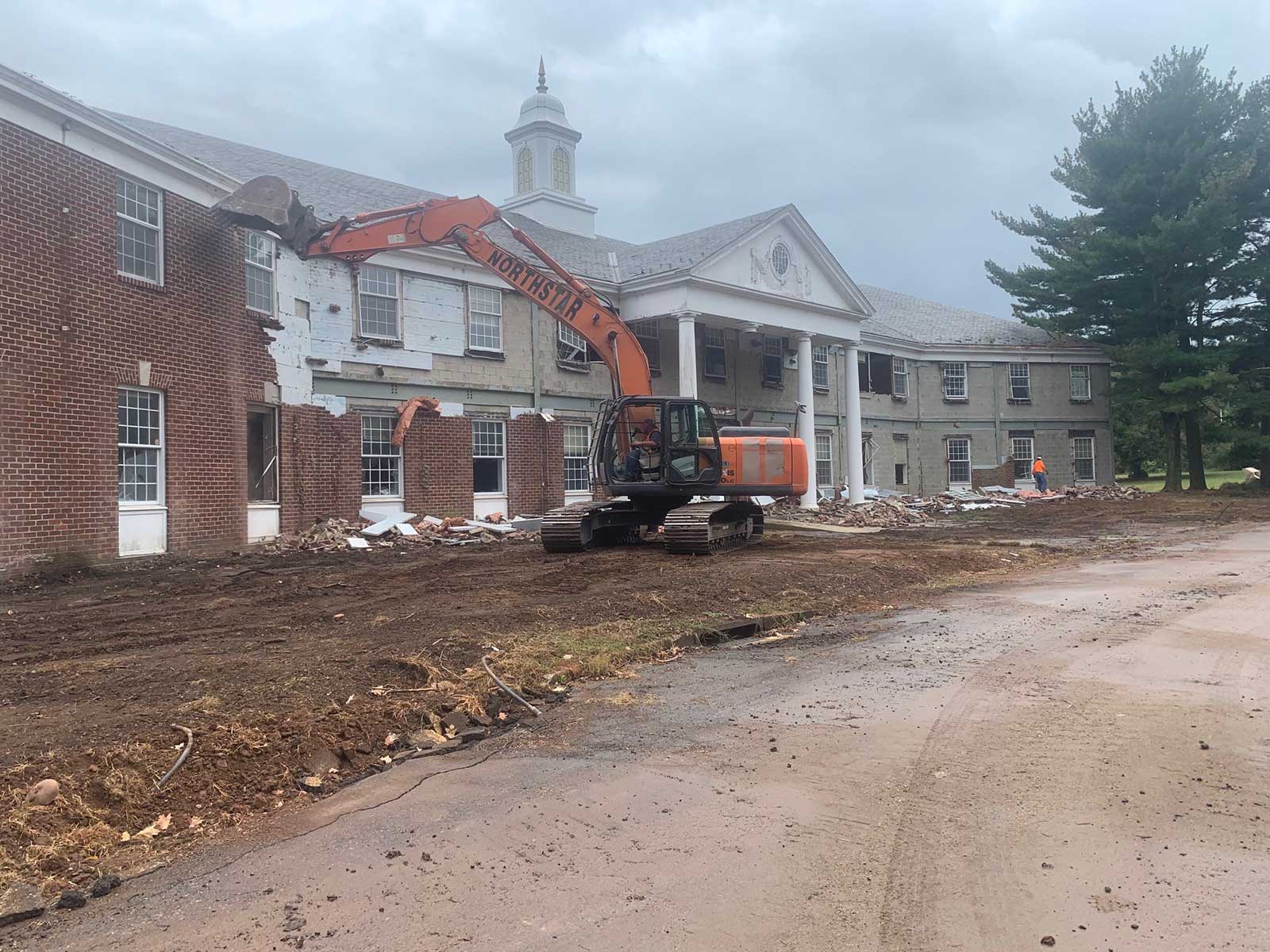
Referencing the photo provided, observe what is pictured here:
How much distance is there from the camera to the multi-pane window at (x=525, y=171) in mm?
35156

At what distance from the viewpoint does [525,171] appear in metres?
35.5

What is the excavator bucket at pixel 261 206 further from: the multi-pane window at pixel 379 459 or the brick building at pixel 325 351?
the multi-pane window at pixel 379 459

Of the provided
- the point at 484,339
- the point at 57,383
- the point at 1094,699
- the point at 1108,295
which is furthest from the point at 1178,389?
the point at 57,383

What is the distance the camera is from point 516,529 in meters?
20.5

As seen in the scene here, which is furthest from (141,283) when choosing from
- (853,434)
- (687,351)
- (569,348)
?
(853,434)

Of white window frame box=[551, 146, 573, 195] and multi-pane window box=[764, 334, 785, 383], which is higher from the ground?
white window frame box=[551, 146, 573, 195]

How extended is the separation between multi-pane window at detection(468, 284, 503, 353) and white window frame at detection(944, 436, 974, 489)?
22.2 meters

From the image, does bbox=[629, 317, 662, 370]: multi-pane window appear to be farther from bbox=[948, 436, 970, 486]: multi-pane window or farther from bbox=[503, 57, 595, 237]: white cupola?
bbox=[948, 436, 970, 486]: multi-pane window

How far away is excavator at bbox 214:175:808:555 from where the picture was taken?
47.3ft

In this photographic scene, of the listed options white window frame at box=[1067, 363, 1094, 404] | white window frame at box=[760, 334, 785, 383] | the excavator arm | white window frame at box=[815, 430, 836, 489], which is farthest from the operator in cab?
white window frame at box=[1067, 363, 1094, 404]

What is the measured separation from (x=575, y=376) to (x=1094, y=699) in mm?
19069

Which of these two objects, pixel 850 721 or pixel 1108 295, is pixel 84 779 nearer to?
pixel 850 721

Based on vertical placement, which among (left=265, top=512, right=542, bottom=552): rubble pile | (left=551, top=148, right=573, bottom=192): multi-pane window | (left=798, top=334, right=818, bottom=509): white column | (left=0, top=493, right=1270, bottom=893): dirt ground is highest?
(left=551, top=148, right=573, bottom=192): multi-pane window

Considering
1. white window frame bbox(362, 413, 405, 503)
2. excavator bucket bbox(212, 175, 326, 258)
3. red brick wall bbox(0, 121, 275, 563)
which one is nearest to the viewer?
red brick wall bbox(0, 121, 275, 563)
